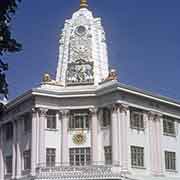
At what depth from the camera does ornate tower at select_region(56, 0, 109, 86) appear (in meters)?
47.5

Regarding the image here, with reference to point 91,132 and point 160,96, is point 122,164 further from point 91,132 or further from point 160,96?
point 160,96

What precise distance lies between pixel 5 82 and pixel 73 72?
3413 centimetres

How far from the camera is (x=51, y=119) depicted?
45.6m

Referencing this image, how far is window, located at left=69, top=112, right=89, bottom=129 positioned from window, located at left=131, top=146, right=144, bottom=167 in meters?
4.84

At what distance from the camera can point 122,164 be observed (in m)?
41.9

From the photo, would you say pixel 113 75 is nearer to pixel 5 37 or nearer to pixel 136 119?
pixel 136 119

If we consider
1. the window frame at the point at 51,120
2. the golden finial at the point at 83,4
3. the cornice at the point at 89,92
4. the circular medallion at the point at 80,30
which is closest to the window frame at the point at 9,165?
the cornice at the point at 89,92

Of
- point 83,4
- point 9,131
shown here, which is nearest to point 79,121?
point 9,131

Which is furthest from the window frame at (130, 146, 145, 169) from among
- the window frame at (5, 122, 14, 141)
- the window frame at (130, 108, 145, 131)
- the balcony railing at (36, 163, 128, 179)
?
the window frame at (5, 122, 14, 141)

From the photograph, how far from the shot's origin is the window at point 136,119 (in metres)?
44.5

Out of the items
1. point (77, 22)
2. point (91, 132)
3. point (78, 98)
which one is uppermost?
point (77, 22)

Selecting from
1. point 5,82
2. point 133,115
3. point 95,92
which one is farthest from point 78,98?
point 5,82

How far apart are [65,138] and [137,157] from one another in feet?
21.9

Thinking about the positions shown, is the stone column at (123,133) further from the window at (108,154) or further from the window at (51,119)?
the window at (51,119)
